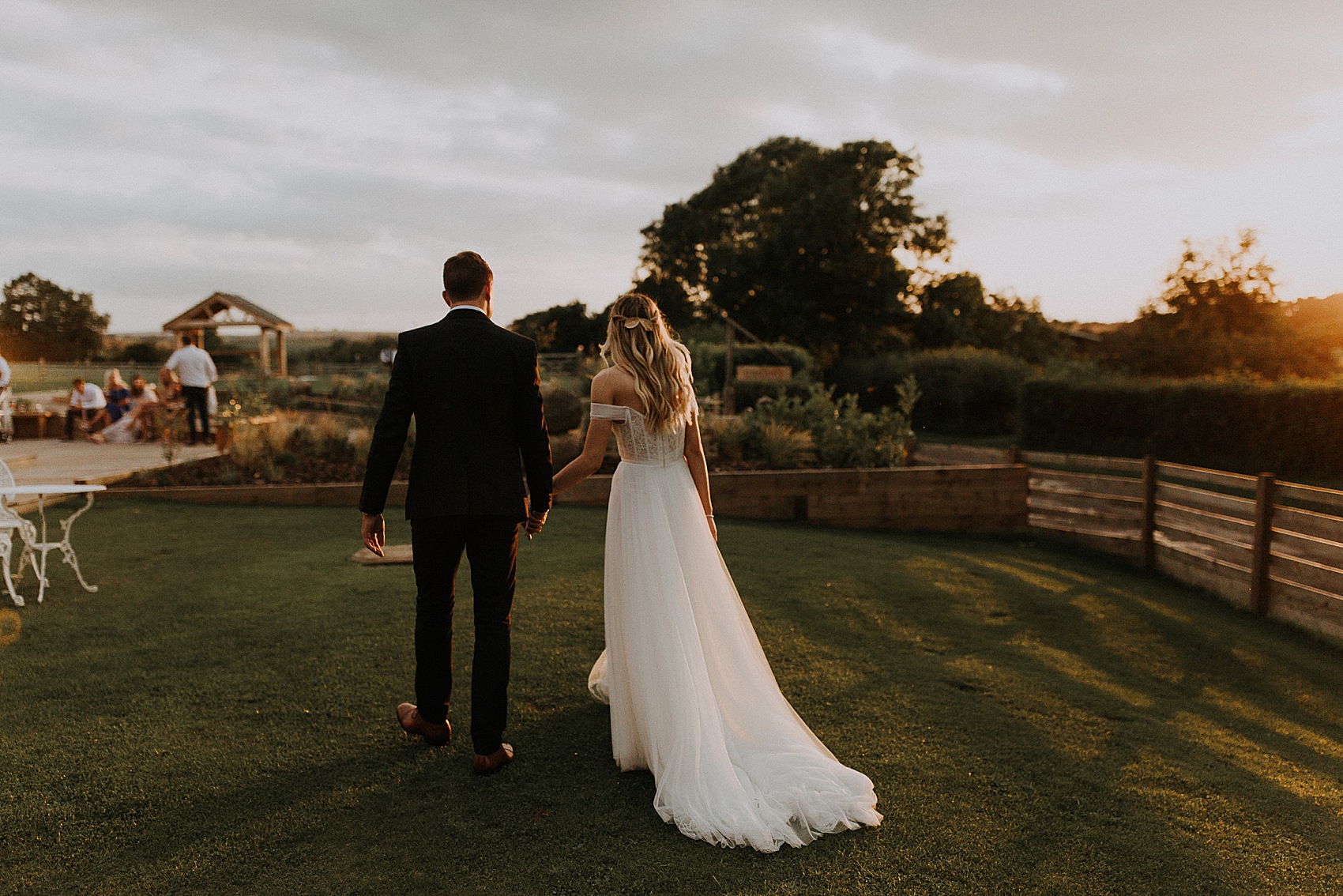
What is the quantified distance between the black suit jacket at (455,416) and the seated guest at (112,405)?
16.3 meters

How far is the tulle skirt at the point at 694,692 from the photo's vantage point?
10.1ft

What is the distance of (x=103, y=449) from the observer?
14.4 metres

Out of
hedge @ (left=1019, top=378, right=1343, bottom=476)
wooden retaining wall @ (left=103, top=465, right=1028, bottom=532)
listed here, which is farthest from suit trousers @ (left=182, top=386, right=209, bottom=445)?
hedge @ (left=1019, top=378, right=1343, bottom=476)

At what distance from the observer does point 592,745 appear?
3785 mm

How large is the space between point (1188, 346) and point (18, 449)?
85.4 ft

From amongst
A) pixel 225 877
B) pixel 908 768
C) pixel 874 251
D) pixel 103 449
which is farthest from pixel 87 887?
pixel 874 251

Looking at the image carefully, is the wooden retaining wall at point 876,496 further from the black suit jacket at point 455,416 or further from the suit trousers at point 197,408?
the suit trousers at point 197,408

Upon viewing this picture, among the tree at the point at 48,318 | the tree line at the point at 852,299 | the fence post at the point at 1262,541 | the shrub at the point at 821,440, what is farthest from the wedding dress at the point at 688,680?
the tree at the point at 48,318

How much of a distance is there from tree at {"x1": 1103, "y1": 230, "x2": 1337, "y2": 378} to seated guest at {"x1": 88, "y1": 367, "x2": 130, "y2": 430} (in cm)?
2422

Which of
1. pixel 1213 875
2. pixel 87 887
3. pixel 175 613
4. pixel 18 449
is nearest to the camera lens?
pixel 87 887

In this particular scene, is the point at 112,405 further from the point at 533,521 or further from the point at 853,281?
the point at 853,281

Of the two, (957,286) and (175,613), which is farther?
(957,286)

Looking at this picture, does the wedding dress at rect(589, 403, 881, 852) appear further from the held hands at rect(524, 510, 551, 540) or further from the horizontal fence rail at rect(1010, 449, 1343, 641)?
the horizontal fence rail at rect(1010, 449, 1343, 641)

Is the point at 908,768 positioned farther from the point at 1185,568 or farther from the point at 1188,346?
the point at 1188,346
